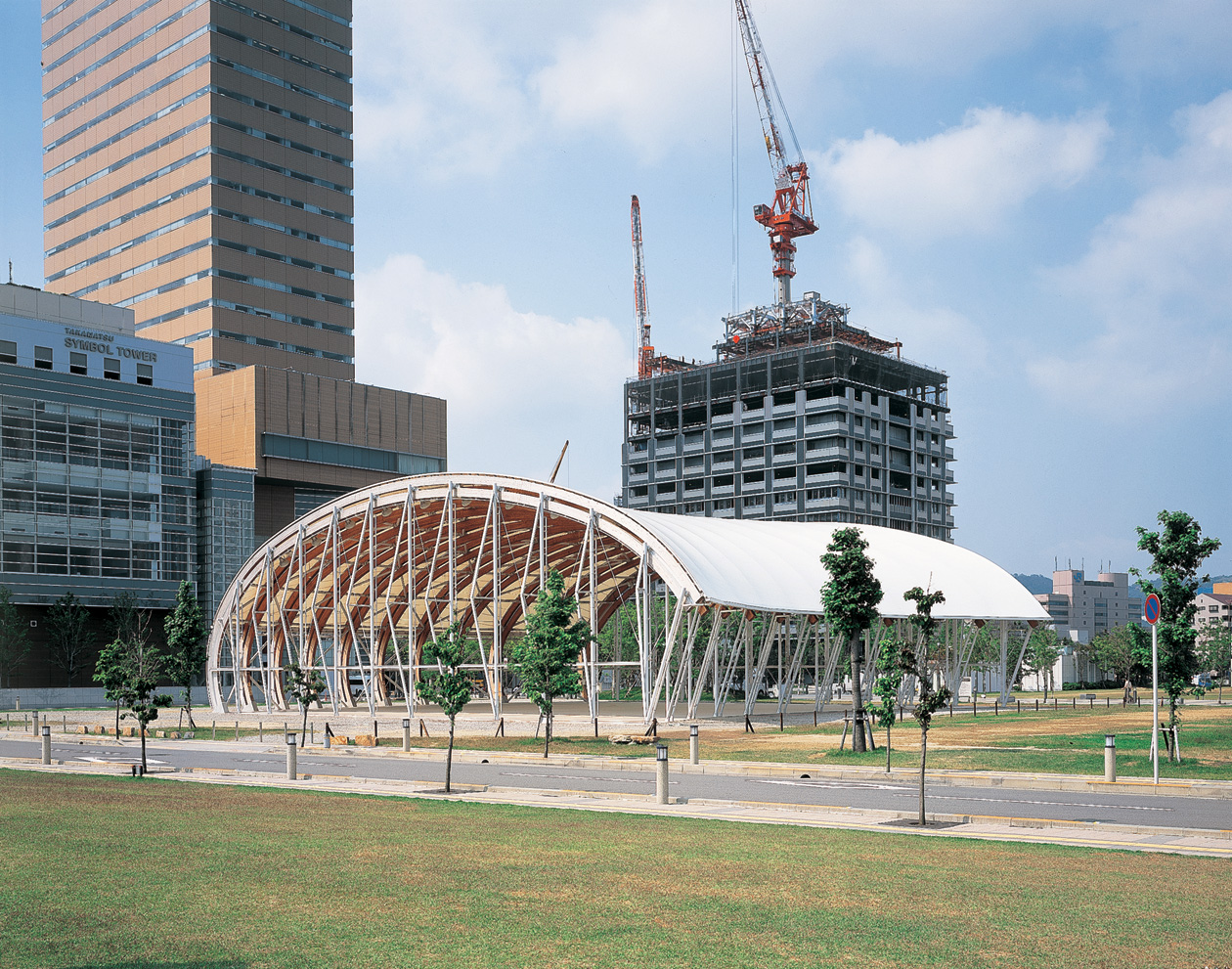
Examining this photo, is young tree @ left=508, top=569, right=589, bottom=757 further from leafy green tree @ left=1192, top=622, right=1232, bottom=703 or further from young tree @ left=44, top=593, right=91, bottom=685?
→ leafy green tree @ left=1192, top=622, right=1232, bottom=703

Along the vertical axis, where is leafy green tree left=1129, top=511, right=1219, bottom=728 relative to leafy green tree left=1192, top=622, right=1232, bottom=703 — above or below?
above

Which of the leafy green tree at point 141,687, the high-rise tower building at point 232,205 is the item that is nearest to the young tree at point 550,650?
the leafy green tree at point 141,687

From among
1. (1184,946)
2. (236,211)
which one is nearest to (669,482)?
(236,211)

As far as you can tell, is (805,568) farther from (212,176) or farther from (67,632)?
(212,176)

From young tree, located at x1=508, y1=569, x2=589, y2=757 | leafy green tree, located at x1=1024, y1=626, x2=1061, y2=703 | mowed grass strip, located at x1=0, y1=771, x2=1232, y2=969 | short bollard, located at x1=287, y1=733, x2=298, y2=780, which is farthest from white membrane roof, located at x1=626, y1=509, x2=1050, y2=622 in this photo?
leafy green tree, located at x1=1024, y1=626, x2=1061, y2=703

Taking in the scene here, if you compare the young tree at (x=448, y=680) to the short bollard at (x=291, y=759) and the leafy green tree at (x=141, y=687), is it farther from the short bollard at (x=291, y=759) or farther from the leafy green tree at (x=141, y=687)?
the leafy green tree at (x=141, y=687)

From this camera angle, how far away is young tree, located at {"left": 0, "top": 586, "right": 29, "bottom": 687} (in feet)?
328

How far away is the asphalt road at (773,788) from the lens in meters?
23.0

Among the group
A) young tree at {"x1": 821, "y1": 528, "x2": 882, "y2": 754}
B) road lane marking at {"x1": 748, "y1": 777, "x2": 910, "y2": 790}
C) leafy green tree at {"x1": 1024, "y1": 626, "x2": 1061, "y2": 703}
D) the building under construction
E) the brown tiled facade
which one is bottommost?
leafy green tree at {"x1": 1024, "y1": 626, "x2": 1061, "y2": 703}

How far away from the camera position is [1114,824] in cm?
2078

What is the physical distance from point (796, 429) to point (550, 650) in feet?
405

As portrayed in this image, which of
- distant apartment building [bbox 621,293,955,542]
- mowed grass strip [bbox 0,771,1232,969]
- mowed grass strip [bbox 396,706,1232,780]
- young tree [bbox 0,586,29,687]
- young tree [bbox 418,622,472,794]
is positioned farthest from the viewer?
distant apartment building [bbox 621,293,955,542]

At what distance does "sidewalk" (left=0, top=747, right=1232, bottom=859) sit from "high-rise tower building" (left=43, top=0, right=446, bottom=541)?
112 meters

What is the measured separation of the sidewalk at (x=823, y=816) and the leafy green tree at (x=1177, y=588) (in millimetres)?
14463
